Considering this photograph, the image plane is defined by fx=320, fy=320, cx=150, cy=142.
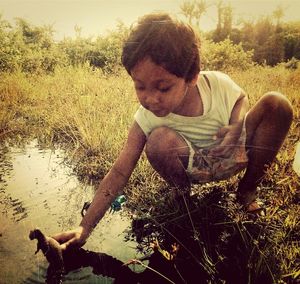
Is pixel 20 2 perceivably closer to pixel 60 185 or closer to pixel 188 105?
pixel 60 185

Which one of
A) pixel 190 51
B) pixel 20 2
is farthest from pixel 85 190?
pixel 20 2

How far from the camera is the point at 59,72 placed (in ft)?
11.0

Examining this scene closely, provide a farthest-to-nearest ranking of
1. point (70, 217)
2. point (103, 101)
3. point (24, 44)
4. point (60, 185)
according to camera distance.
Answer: point (24, 44)
point (103, 101)
point (60, 185)
point (70, 217)

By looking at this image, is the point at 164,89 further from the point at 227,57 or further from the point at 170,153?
the point at 227,57

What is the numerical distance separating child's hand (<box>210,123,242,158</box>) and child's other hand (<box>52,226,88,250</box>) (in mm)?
573

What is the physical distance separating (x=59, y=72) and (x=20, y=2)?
1558 mm

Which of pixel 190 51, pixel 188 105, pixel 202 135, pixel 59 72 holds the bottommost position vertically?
pixel 59 72

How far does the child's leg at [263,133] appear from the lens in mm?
1269

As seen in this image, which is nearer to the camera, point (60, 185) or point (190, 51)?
point (190, 51)

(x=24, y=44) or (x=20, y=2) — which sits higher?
(x=20, y=2)

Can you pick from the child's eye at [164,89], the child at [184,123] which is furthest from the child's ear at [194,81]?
the child's eye at [164,89]

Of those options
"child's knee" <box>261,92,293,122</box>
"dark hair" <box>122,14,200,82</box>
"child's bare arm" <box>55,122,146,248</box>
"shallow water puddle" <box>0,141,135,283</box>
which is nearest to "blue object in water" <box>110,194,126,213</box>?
"shallow water puddle" <box>0,141,135,283</box>

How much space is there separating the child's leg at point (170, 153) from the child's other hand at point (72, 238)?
0.39 m

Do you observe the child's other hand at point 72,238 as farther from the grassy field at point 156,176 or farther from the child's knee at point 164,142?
the child's knee at point 164,142
